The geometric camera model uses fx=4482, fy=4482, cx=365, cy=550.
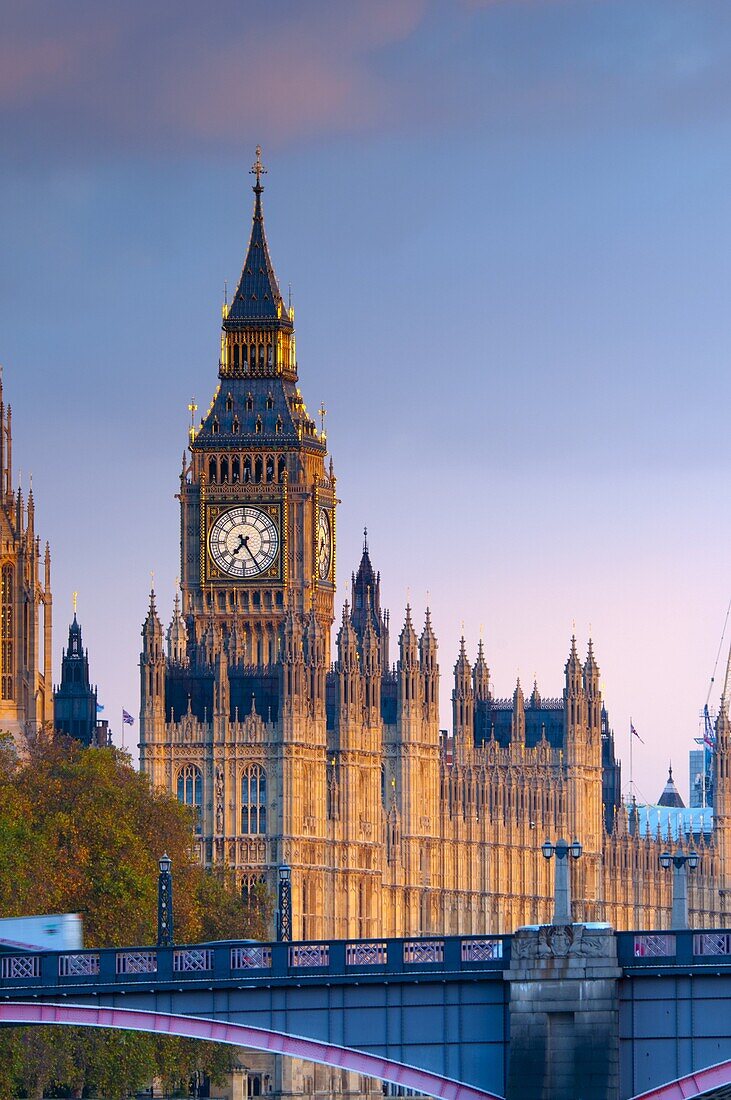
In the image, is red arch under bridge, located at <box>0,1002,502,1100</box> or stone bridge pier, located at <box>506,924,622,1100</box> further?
red arch under bridge, located at <box>0,1002,502,1100</box>

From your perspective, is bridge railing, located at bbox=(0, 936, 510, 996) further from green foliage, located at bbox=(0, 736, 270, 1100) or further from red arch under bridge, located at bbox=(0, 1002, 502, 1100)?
green foliage, located at bbox=(0, 736, 270, 1100)

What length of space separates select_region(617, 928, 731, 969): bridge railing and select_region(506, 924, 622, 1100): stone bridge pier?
66 centimetres

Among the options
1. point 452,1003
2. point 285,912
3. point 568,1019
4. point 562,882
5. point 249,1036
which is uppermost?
point 285,912

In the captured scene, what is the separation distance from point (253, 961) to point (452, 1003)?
20.1 ft

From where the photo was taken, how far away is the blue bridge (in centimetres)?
12350

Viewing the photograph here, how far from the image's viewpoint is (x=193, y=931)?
655 ft

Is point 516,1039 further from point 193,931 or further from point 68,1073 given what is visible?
point 193,931

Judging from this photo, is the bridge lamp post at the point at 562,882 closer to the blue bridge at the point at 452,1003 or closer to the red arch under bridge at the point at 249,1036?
the blue bridge at the point at 452,1003

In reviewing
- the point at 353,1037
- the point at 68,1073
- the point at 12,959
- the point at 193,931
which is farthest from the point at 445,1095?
the point at 193,931

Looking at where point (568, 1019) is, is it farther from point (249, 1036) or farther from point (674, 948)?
point (249, 1036)

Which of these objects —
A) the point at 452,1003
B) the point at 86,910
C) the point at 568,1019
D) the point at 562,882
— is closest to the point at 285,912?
the point at 452,1003

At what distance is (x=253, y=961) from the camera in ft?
422

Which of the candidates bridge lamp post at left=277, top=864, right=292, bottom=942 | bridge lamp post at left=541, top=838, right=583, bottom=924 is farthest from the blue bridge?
bridge lamp post at left=277, top=864, right=292, bottom=942

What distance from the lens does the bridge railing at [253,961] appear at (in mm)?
127000
